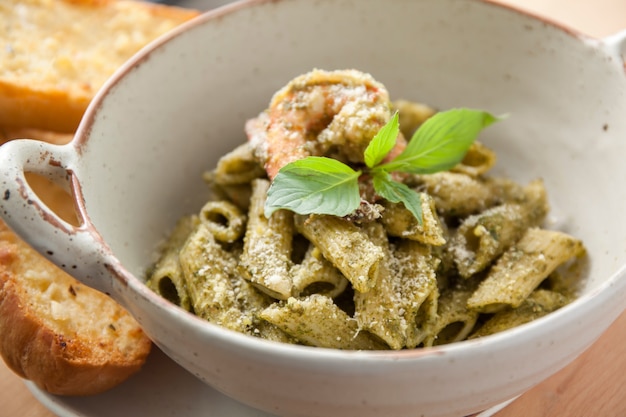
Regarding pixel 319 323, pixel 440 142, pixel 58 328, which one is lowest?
pixel 58 328

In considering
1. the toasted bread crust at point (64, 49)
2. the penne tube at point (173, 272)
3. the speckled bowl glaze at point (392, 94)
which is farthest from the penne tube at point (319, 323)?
the toasted bread crust at point (64, 49)

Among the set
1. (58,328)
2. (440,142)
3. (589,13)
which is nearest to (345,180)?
(440,142)

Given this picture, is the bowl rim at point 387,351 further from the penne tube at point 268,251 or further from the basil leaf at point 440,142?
the basil leaf at point 440,142

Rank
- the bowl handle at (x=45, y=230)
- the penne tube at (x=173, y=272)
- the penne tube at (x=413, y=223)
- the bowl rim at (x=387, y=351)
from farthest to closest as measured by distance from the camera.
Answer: the penne tube at (x=173, y=272), the penne tube at (x=413, y=223), the bowl handle at (x=45, y=230), the bowl rim at (x=387, y=351)

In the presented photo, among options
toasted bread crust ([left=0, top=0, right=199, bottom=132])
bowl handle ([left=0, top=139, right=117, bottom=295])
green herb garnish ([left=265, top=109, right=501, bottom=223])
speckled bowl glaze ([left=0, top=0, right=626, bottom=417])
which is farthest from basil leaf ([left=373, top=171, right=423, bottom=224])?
toasted bread crust ([left=0, top=0, right=199, bottom=132])

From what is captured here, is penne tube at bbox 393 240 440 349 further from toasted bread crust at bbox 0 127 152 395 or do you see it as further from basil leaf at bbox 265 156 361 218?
toasted bread crust at bbox 0 127 152 395

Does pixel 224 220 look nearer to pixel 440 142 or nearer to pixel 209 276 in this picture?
pixel 209 276
